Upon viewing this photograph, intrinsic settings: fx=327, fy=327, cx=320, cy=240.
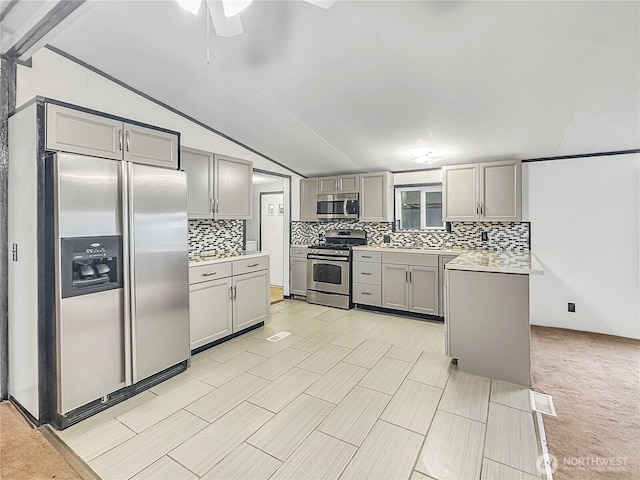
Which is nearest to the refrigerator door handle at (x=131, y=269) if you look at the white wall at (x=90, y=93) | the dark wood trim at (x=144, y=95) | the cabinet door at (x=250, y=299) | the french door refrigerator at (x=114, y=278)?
the french door refrigerator at (x=114, y=278)

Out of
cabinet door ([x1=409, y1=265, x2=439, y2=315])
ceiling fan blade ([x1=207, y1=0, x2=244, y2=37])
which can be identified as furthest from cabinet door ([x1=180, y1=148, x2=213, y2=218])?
cabinet door ([x1=409, y1=265, x2=439, y2=315])

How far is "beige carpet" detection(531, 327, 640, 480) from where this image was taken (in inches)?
70.2

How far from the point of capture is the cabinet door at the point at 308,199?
211 inches

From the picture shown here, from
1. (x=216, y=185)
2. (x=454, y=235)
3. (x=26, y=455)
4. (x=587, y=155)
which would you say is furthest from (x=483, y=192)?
(x=26, y=455)

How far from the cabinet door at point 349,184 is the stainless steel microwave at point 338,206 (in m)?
0.06

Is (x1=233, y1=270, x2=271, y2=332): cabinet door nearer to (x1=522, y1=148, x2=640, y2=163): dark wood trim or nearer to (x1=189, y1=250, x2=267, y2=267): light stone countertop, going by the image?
(x1=189, y1=250, x2=267, y2=267): light stone countertop

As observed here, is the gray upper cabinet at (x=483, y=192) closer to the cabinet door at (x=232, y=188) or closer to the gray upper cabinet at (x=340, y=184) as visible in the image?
the gray upper cabinet at (x=340, y=184)

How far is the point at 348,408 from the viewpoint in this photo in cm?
226

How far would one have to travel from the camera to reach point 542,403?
235cm

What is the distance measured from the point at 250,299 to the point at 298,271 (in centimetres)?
168

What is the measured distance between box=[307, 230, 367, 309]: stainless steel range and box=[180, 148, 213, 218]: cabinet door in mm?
1988

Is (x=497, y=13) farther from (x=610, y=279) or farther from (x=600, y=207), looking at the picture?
(x=610, y=279)

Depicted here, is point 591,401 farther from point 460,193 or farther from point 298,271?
point 298,271

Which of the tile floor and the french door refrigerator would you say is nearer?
the tile floor
